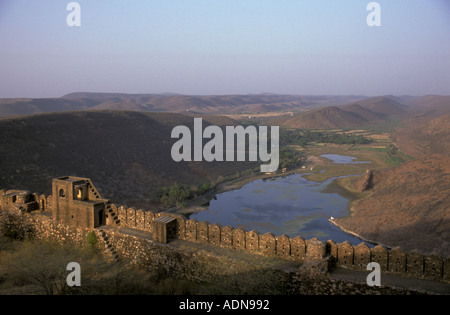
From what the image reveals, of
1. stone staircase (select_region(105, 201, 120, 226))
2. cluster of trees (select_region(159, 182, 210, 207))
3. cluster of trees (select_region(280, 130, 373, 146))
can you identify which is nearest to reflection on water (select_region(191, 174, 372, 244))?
cluster of trees (select_region(159, 182, 210, 207))

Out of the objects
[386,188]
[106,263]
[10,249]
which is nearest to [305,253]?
[106,263]

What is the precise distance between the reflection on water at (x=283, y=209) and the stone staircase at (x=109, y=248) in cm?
1196

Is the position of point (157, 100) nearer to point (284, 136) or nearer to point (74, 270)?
point (284, 136)

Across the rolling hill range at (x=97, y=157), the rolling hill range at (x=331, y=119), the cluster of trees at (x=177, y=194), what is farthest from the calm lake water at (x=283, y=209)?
the rolling hill range at (x=331, y=119)

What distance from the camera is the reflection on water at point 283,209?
22609 millimetres

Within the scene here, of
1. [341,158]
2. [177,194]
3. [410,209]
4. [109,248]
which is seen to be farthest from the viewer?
[341,158]

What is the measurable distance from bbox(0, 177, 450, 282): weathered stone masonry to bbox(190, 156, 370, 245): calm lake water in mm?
11364

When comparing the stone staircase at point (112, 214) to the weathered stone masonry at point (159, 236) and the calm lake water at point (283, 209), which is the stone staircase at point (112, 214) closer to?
the weathered stone masonry at point (159, 236)

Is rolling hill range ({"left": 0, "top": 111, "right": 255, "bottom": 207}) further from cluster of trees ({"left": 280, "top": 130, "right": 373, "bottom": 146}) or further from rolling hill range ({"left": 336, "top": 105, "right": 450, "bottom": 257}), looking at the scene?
cluster of trees ({"left": 280, "top": 130, "right": 373, "bottom": 146})

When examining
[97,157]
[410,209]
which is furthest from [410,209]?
[97,157]

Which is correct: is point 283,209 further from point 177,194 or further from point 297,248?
point 297,248

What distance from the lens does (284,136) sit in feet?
242

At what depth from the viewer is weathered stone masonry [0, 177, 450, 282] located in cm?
860

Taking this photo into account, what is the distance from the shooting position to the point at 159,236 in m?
11.0
